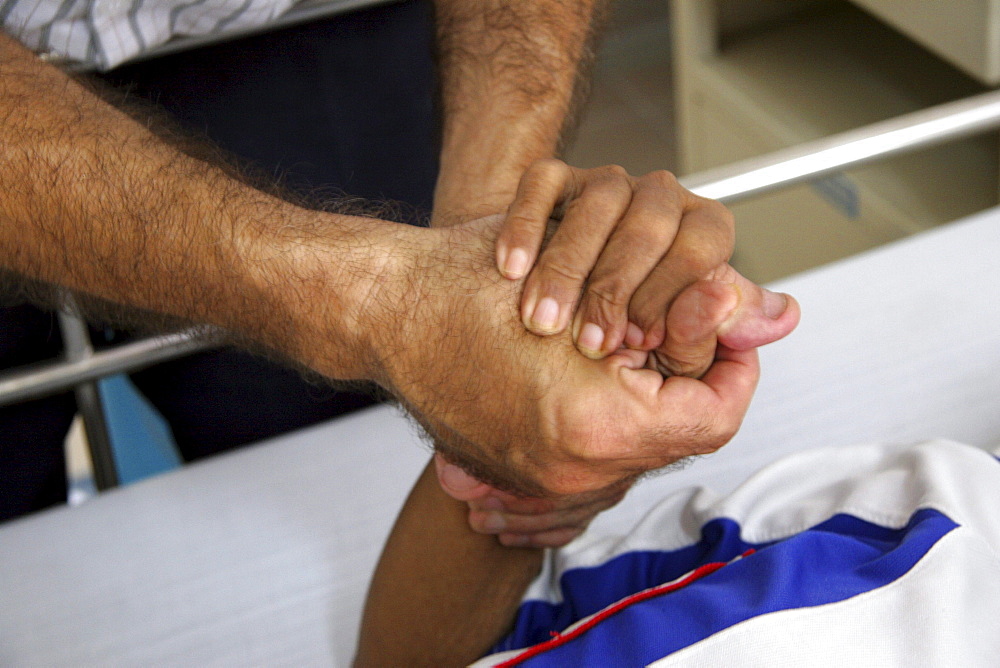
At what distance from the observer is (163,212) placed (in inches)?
24.1

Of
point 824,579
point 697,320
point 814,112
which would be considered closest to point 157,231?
point 697,320

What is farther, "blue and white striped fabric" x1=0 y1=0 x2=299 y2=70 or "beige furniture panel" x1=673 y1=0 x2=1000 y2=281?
"beige furniture panel" x1=673 y1=0 x2=1000 y2=281

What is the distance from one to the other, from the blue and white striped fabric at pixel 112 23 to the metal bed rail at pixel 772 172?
0.89 feet

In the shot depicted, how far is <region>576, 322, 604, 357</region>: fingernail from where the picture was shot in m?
0.58

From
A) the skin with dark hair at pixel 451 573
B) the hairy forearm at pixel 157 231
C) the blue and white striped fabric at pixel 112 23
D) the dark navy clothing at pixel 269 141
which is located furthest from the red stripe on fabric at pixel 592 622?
the blue and white striped fabric at pixel 112 23

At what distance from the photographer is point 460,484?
2.36 feet

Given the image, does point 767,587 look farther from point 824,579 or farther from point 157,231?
point 157,231

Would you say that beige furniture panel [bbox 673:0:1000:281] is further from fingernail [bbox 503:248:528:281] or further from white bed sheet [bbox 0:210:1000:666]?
fingernail [bbox 503:248:528:281]

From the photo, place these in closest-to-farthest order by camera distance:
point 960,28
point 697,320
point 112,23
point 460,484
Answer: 1. point 697,320
2. point 460,484
3. point 112,23
4. point 960,28

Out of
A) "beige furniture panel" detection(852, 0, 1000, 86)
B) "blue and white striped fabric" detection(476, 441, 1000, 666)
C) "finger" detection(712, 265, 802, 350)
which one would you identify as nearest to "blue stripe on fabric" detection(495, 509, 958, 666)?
"blue and white striped fabric" detection(476, 441, 1000, 666)

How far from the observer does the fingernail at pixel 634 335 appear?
0.58m

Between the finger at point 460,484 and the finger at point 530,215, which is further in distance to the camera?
the finger at point 460,484

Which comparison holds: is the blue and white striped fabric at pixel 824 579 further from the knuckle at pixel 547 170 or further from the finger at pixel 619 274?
the knuckle at pixel 547 170

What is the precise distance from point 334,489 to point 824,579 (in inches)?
20.1
